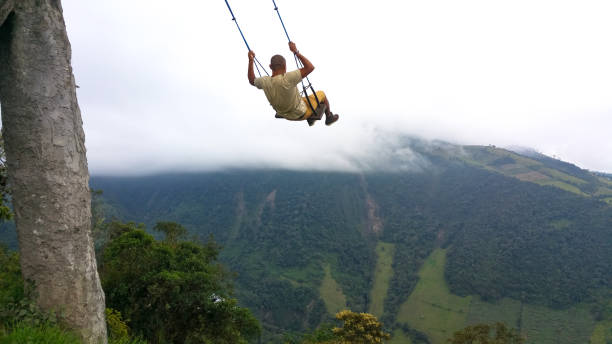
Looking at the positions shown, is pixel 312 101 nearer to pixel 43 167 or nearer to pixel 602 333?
pixel 43 167

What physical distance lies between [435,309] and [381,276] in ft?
105

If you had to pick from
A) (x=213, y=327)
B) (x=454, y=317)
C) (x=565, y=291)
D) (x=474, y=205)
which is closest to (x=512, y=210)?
(x=474, y=205)

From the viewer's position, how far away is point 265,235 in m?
183

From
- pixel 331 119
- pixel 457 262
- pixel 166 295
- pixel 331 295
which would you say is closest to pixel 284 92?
pixel 331 119

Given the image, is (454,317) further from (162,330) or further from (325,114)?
(325,114)

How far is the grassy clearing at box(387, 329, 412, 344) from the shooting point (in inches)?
3944

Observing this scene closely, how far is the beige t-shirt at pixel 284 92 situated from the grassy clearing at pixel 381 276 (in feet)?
392

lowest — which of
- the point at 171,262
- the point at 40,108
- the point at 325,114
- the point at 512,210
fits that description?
the point at 171,262

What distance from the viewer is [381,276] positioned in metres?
146

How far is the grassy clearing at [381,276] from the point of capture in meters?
125

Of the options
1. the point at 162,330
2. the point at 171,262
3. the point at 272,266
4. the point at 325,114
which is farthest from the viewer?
the point at 272,266

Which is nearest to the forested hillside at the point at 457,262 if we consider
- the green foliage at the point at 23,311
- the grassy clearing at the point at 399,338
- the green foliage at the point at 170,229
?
the grassy clearing at the point at 399,338

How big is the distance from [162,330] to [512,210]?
7120 inches

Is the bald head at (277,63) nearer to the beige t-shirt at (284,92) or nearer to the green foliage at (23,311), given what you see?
the beige t-shirt at (284,92)
